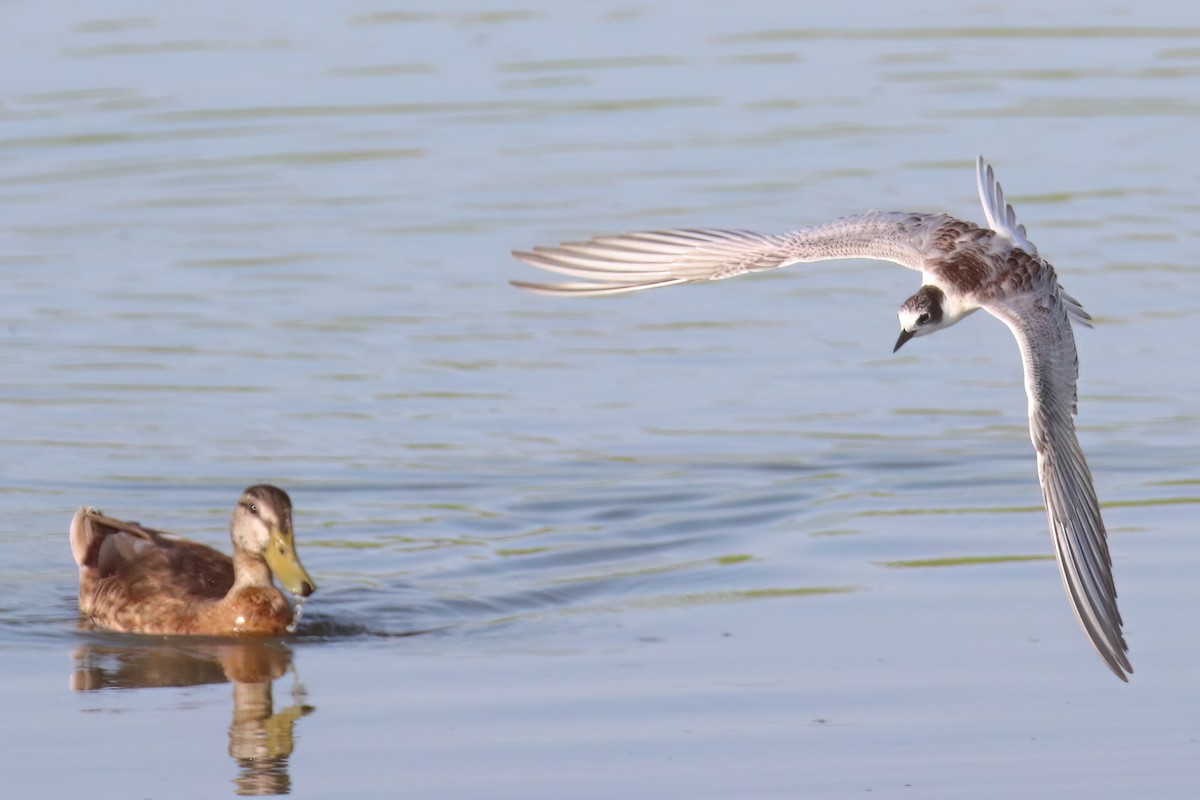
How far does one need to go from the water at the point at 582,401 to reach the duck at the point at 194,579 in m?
0.23

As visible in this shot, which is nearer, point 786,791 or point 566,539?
point 786,791

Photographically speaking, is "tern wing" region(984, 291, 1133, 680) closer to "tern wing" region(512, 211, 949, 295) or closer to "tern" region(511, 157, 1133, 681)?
"tern" region(511, 157, 1133, 681)

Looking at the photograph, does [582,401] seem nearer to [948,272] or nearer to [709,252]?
[709,252]

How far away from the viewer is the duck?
11.1 m

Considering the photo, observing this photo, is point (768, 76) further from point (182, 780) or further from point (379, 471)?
point (182, 780)

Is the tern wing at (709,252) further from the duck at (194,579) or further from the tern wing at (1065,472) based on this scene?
the duck at (194,579)

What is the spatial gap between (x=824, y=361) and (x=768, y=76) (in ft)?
26.0

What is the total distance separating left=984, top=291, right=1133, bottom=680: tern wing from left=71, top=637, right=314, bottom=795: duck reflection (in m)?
2.78

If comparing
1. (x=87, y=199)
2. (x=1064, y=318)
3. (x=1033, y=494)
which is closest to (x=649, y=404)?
(x=1033, y=494)

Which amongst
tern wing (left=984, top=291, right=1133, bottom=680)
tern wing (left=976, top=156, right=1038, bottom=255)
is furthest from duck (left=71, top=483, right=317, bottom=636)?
tern wing (left=976, top=156, right=1038, bottom=255)

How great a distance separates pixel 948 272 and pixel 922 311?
1.01 ft

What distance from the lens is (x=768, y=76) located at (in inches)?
878

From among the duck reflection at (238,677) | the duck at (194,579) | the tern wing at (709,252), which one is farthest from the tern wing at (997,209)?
the duck reflection at (238,677)

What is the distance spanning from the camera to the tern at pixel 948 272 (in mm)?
9227
